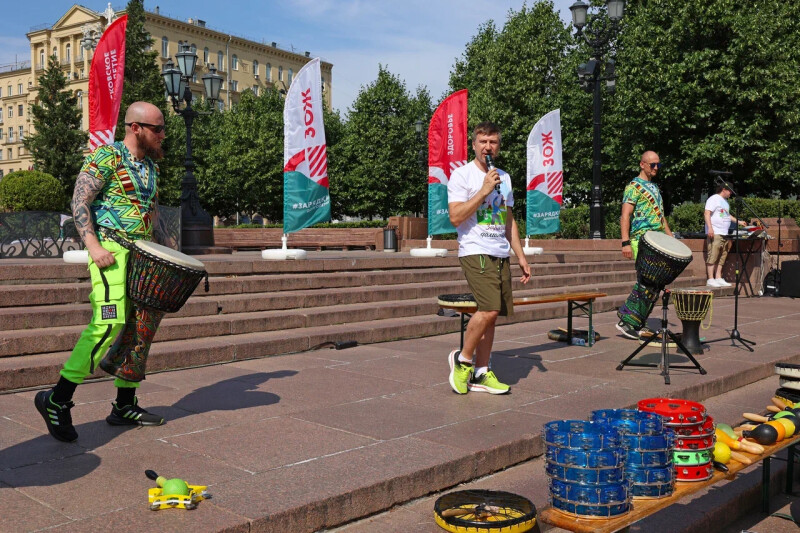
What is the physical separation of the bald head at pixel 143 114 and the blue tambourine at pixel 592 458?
323cm

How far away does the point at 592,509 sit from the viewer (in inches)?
119

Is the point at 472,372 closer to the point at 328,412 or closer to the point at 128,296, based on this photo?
the point at 328,412

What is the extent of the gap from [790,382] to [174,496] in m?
3.91

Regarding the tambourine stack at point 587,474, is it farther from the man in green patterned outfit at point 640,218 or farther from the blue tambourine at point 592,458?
the man in green patterned outfit at point 640,218

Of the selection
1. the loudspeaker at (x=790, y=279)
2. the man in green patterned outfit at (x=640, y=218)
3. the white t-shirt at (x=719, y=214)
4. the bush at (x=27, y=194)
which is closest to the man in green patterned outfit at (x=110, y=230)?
the man in green patterned outfit at (x=640, y=218)

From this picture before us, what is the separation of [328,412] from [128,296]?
1.66 metres

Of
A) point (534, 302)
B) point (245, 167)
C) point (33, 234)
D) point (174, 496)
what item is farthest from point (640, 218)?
point (245, 167)

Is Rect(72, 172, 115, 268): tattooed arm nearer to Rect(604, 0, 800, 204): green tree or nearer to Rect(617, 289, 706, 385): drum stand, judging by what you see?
Rect(617, 289, 706, 385): drum stand

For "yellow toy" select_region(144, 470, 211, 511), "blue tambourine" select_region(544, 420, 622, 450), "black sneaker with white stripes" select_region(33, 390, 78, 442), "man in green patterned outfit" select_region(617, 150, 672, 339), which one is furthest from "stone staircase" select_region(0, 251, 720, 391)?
"blue tambourine" select_region(544, 420, 622, 450)

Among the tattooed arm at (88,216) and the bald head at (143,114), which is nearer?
the tattooed arm at (88,216)

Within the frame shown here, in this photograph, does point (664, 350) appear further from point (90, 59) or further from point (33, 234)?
point (90, 59)

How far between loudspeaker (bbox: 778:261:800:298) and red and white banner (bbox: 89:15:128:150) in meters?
13.6

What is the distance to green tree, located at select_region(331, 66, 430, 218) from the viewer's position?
46.2 metres

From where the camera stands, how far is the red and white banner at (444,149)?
15.7 m
